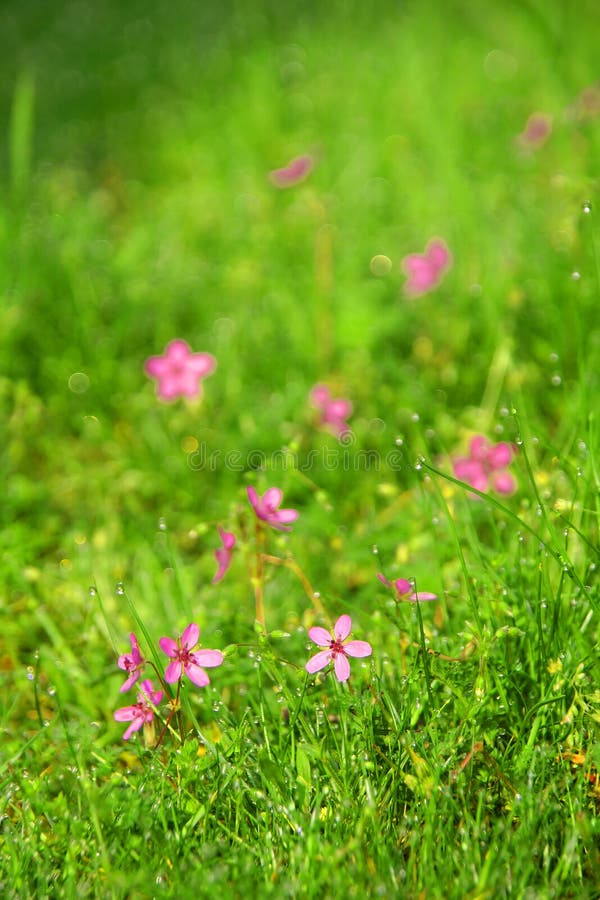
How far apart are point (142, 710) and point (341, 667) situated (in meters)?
0.35

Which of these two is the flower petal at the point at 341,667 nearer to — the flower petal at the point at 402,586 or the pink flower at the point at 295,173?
the flower petal at the point at 402,586

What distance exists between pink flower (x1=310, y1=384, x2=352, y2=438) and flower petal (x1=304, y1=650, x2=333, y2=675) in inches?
34.4

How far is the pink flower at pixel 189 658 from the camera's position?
1.32 metres

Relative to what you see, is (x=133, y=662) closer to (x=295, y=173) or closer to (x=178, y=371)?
(x=178, y=371)

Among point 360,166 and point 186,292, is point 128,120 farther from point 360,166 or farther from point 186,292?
point 186,292

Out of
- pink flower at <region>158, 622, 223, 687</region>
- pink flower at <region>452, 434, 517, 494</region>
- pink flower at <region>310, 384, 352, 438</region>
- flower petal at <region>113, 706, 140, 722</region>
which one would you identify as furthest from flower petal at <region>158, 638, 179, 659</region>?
pink flower at <region>310, 384, 352, 438</region>

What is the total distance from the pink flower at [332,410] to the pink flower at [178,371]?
0.31 metres

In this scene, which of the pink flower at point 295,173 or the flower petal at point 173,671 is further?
the pink flower at point 295,173

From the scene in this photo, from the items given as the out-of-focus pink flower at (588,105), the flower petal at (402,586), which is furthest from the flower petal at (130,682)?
the out-of-focus pink flower at (588,105)

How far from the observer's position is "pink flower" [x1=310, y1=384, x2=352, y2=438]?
2125mm

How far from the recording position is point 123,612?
1.81 m

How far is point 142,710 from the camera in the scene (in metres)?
1.39

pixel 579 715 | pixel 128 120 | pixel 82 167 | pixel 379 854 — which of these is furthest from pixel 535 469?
pixel 128 120

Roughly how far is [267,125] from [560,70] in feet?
5.49
